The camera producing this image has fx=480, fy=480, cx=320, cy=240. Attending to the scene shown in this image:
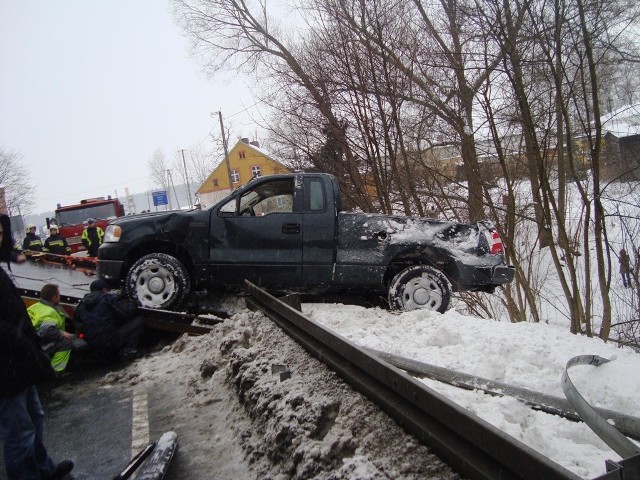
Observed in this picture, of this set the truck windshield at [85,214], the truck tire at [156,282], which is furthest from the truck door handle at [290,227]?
the truck windshield at [85,214]

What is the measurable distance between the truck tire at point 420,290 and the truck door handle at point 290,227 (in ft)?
4.92

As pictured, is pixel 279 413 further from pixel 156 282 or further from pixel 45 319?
pixel 156 282

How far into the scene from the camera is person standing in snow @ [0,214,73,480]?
2.93 meters

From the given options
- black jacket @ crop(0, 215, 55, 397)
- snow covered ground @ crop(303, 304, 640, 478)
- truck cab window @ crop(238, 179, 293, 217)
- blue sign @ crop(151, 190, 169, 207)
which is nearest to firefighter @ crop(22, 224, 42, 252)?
truck cab window @ crop(238, 179, 293, 217)

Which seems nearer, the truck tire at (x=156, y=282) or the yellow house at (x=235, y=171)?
the truck tire at (x=156, y=282)

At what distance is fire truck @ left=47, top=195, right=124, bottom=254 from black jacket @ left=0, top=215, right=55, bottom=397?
12.9 meters

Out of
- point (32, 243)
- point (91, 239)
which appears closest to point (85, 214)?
point (32, 243)

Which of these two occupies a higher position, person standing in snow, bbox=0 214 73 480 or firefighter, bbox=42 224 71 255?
firefighter, bbox=42 224 71 255

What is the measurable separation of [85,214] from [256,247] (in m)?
11.4

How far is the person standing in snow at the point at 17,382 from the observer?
293 cm

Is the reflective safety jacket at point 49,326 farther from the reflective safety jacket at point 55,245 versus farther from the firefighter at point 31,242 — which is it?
the firefighter at point 31,242

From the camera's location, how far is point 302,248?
6.58 m

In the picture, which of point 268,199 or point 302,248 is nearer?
point 302,248

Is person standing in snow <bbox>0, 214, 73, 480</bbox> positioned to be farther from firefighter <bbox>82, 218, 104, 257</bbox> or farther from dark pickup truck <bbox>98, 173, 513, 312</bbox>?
firefighter <bbox>82, 218, 104, 257</bbox>
